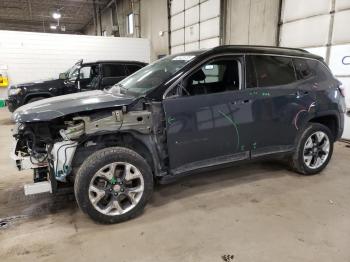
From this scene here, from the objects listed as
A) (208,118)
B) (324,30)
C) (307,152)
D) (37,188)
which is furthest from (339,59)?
(37,188)

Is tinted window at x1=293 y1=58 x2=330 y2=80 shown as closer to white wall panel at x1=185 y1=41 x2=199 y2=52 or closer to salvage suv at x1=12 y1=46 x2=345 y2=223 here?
salvage suv at x1=12 y1=46 x2=345 y2=223

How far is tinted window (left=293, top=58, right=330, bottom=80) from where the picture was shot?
3436 mm

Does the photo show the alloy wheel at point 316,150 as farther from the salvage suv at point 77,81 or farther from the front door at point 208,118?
the salvage suv at point 77,81

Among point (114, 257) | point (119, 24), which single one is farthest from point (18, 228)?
point (119, 24)

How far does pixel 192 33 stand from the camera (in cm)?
1034

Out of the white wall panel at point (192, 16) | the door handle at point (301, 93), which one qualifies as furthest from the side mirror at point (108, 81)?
the white wall panel at point (192, 16)

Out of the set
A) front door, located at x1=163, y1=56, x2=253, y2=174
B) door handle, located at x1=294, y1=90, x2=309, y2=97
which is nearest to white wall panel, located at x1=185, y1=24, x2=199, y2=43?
door handle, located at x1=294, y1=90, x2=309, y2=97

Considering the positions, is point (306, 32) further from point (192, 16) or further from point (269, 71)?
point (192, 16)

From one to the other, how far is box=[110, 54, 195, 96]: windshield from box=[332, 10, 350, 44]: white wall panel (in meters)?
4.19

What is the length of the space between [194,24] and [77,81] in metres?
5.29

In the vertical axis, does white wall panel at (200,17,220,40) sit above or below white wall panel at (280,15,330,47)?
above

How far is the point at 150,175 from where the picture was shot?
2.60 m

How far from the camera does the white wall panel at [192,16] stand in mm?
9969

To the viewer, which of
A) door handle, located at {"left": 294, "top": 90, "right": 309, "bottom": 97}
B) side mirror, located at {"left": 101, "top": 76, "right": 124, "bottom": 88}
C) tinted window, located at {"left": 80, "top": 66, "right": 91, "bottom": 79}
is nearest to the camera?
door handle, located at {"left": 294, "top": 90, "right": 309, "bottom": 97}
